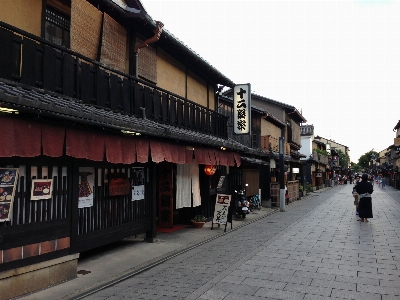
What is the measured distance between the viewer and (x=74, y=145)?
6.96 metres

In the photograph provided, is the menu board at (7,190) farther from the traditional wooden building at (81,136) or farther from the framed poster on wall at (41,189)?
the framed poster on wall at (41,189)

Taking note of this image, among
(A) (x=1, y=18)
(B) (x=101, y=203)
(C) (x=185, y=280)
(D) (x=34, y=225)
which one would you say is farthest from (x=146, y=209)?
(A) (x=1, y=18)

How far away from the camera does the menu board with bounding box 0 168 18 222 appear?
6062 millimetres

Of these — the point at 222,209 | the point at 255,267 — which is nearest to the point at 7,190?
the point at 255,267

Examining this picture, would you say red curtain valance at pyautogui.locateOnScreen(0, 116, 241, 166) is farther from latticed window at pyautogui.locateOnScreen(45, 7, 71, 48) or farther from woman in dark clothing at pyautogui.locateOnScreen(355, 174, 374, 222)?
woman in dark clothing at pyautogui.locateOnScreen(355, 174, 374, 222)

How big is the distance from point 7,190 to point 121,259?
4222mm

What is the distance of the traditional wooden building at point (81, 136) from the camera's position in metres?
6.23

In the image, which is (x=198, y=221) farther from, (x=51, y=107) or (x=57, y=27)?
(x=51, y=107)

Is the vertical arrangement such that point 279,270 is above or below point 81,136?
below

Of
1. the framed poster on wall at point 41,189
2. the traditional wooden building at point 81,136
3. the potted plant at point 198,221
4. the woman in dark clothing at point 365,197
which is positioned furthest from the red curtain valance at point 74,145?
the woman in dark clothing at point 365,197

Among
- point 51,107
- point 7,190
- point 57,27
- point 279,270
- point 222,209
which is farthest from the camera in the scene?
point 222,209

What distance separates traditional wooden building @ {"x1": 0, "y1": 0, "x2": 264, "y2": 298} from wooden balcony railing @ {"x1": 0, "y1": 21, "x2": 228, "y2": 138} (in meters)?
0.03

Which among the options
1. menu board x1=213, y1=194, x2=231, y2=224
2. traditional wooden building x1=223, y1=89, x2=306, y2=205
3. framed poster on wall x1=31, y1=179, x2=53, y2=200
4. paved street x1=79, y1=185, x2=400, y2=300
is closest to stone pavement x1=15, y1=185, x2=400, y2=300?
paved street x1=79, y1=185, x2=400, y2=300

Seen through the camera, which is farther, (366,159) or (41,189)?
(366,159)
